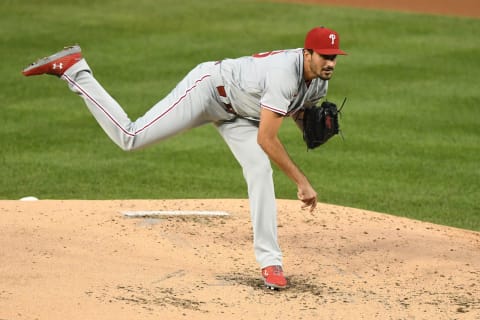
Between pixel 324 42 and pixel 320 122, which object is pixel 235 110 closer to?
pixel 320 122

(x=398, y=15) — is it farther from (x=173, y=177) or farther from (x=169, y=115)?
(x=169, y=115)

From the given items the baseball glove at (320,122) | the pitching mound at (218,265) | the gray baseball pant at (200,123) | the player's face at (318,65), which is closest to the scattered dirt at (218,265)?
the pitching mound at (218,265)

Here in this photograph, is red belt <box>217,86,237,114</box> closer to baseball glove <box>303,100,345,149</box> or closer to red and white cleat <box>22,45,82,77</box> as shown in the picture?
baseball glove <box>303,100,345,149</box>

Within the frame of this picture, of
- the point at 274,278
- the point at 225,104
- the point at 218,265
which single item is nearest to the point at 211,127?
the point at 218,265

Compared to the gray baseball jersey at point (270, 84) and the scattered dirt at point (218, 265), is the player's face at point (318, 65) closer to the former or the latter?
the gray baseball jersey at point (270, 84)

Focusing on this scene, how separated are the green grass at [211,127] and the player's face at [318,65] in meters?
2.81

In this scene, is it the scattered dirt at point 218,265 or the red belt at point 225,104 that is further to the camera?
the red belt at point 225,104

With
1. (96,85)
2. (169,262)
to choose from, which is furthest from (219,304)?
(96,85)

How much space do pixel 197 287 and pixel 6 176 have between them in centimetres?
379

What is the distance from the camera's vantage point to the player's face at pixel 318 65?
6.25 m

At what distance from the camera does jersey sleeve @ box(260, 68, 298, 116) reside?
6188 mm

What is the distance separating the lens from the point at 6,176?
9.59m

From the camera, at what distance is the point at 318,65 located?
20.5 feet

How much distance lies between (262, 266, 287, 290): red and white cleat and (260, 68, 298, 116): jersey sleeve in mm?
983
